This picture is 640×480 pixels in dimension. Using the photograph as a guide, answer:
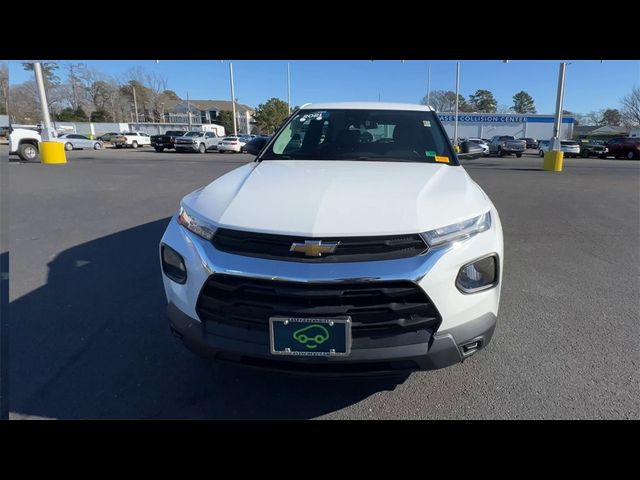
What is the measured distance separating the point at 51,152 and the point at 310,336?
1920cm

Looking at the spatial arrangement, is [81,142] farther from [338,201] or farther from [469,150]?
[338,201]

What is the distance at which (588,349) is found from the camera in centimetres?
274

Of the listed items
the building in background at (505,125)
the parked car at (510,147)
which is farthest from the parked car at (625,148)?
the building in background at (505,125)

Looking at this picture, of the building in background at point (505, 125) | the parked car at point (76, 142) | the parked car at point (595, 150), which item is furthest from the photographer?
the building in background at point (505, 125)

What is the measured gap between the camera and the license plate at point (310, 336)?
5.60 ft

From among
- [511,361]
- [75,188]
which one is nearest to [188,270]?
[511,361]

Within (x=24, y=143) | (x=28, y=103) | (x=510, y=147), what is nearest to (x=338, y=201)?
(x=24, y=143)

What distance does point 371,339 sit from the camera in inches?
69.4

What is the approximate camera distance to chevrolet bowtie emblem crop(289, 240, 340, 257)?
1778mm

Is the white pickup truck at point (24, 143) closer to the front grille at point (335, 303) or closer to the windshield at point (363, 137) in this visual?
the windshield at point (363, 137)

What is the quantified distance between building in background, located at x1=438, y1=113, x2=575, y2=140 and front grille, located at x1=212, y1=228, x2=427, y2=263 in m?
54.9

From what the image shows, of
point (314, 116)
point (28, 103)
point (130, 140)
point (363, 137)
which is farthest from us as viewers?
point (28, 103)

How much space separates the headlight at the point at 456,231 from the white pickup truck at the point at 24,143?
70.4 ft

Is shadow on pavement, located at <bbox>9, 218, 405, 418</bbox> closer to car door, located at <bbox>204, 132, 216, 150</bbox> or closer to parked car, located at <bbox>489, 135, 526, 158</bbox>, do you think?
car door, located at <bbox>204, 132, 216, 150</bbox>
